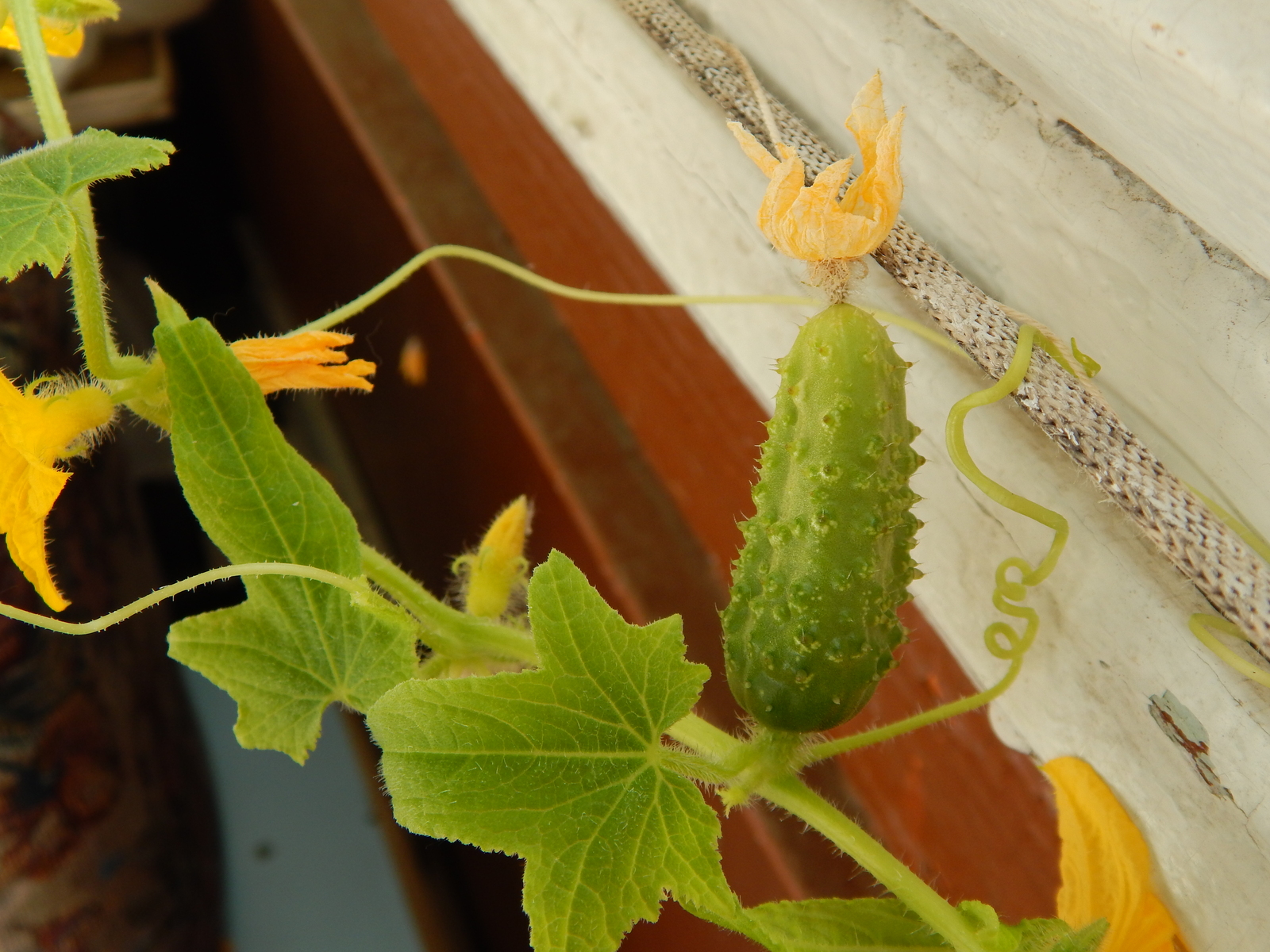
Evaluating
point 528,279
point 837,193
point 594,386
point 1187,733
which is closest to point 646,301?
point 528,279

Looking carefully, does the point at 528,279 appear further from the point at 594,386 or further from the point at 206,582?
the point at 594,386

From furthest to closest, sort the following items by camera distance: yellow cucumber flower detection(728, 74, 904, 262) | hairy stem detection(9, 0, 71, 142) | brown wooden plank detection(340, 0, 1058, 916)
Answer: brown wooden plank detection(340, 0, 1058, 916), hairy stem detection(9, 0, 71, 142), yellow cucumber flower detection(728, 74, 904, 262)

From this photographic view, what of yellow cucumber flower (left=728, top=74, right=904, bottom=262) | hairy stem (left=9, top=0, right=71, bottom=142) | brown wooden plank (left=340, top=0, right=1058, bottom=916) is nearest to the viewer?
yellow cucumber flower (left=728, top=74, right=904, bottom=262)

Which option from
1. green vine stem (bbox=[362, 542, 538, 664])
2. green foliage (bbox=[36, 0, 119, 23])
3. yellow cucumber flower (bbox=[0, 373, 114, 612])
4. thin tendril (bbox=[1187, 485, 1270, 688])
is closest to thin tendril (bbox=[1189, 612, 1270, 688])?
thin tendril (bbox=[1187, 485, 1270, 688])

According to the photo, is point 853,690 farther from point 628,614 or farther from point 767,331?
point 628,614

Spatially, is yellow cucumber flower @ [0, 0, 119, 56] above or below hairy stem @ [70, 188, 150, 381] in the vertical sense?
above

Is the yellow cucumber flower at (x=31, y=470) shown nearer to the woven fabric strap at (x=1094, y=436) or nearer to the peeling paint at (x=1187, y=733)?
the woven fabric strap at (x=1094, y=436)

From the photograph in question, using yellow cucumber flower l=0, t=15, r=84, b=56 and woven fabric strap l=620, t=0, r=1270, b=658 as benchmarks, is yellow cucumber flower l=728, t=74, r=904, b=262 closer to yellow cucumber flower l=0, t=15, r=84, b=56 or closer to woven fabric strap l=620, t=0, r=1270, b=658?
woven fabric strap l=620, t=0, r=1270, b=658

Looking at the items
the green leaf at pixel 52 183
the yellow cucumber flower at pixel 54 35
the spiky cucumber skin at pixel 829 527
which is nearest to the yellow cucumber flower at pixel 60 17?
the yellow cucumber flower at pixel 54 35
